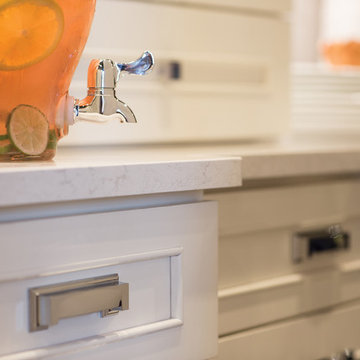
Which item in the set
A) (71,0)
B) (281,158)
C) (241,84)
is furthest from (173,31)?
→ (71,0)

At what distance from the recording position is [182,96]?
112 cm

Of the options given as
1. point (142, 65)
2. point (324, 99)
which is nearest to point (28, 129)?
point (142, 65)

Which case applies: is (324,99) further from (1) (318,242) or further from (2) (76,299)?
(2) (76,299)

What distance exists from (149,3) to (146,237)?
0.59 meters

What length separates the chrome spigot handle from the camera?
660 mm

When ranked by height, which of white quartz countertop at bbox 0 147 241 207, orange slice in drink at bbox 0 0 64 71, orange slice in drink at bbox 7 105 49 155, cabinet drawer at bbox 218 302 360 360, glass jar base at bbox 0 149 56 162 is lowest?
cabinet drawer at bbox 218 302 360 360

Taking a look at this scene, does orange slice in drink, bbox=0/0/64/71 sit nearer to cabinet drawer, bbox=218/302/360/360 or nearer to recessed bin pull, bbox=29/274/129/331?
recessed bin pull, bbox=29/274/129/331

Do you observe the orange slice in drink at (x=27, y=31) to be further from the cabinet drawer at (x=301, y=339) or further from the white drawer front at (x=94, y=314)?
the cabinet drawer at (x=301, y=339)

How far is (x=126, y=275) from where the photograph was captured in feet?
1.96

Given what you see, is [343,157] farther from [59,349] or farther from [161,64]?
[59,349]

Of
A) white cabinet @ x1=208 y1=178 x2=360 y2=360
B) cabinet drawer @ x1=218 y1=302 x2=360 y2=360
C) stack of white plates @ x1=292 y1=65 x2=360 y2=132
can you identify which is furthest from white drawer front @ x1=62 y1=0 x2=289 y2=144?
cabinet drawer @ x1=218 y1=302 x2=360 y2=360

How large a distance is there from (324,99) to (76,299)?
91 cm

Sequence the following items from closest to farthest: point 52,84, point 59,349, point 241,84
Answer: point 59,349 < point 52,84 < point 241,84

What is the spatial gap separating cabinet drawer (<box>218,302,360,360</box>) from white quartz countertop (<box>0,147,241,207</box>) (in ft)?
1.00
